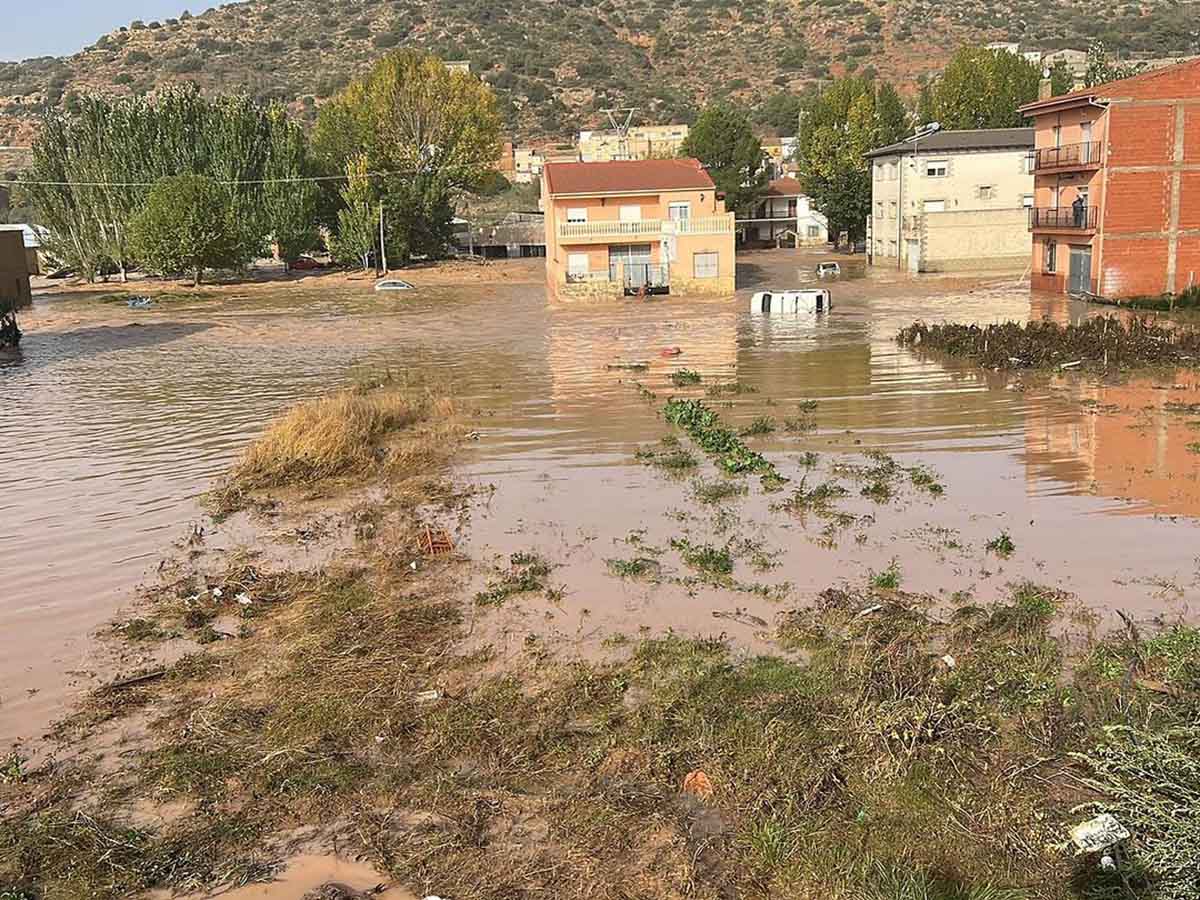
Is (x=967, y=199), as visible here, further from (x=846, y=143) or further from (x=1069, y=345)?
(x=1069, y=345)

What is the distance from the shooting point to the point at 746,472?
707 inches

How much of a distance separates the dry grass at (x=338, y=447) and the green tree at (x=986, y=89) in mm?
62329

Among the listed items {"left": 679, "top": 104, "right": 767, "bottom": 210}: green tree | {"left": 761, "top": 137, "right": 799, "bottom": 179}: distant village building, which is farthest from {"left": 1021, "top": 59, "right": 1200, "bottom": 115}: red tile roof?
{"left": 761, "top": 137, "right": 799, "bottom": 179}: distant village building

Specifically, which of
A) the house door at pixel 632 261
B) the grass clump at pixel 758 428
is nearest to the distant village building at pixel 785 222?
the house door at pixel 632 261

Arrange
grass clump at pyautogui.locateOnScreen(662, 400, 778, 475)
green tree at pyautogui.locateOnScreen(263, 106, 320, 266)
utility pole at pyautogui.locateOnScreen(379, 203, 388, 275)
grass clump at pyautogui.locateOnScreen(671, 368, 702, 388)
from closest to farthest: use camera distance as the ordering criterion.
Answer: grass clump at pyautogui.locateOnScreen(662, 400, 778, 475)
grass clump at pyautogui.locateOnScreen(671, 368, 702, 388)
utility pole at pyautogui.locateOnScreen(379, 203, 388, 275)
green tree at pyautogui.locateOnScreen(263, 106, 320, 266)

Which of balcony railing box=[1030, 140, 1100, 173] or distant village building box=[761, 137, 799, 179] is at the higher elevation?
distant village building box=[761, 137, 799, 179]

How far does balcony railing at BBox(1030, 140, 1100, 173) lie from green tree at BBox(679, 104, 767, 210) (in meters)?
34.5

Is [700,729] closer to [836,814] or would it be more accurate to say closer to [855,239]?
[836,814]

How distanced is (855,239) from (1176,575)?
68869 millimetres

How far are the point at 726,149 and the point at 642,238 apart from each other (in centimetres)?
3181

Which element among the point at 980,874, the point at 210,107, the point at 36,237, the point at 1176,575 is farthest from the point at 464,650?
the point at 36,237

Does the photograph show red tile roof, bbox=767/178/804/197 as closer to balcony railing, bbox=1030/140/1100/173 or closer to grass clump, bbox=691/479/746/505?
balcony railing, bbox=1030/140/1100/173

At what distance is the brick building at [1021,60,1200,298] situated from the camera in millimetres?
40812

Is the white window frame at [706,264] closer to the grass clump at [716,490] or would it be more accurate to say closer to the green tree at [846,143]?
the green tree at [846,143]
